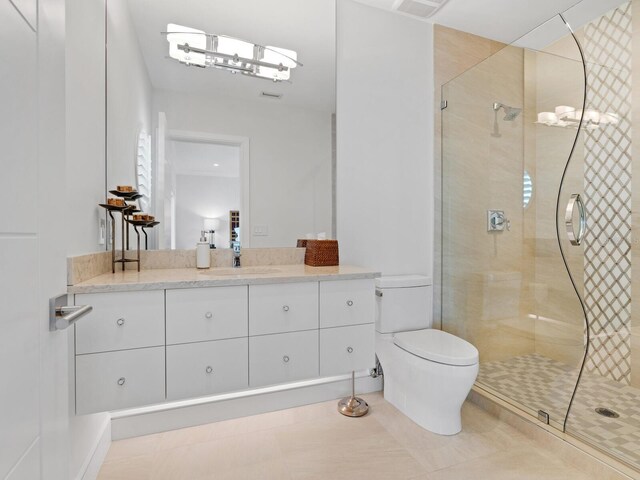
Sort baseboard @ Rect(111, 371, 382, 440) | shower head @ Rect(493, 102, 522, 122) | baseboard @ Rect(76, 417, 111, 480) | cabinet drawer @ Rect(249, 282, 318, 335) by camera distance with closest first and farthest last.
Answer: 1. baseboard @ Rect(76, 417, 111, 480)
2. cabinet drawer @ Rect(249, 282, 318, 335)
3. baseboard @ Rect(111, 371, 382, 440)
4. shower head @ Rect(493, 102, 522, 122)

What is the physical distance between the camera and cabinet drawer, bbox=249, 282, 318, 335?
1489mm

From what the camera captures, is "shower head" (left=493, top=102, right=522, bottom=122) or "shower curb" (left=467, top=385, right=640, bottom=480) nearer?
"shower curb" (left=467, top=385, right=640, bottom=480)

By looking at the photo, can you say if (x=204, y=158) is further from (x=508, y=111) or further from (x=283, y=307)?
(x=508, y=111)

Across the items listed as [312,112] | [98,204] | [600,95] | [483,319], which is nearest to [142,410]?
[98,204]

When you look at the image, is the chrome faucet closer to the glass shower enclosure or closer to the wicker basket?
the wicker basket

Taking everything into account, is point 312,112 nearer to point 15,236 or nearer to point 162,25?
point 162,25

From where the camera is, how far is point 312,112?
2.13 meters

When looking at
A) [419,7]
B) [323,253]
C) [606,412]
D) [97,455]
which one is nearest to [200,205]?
[323,253]

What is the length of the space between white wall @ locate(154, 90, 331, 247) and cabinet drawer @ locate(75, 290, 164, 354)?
0.77 metres

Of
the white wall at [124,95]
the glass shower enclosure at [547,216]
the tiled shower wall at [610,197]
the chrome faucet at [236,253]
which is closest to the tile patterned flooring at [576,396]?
the glass shower enclosure at [547,216]

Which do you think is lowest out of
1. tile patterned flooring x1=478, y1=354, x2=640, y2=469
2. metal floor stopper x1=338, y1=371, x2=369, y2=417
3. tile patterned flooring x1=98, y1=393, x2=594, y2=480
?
tile patterned flooring x1=98, y1=393, x2=594, y2=480

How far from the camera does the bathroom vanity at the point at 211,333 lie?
126 centimetres

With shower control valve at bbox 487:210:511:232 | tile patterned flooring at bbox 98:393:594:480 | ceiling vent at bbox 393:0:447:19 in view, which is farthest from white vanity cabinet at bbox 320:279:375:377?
ceiling vent at bbox 393:0:447:19

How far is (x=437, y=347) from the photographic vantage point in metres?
1.83
